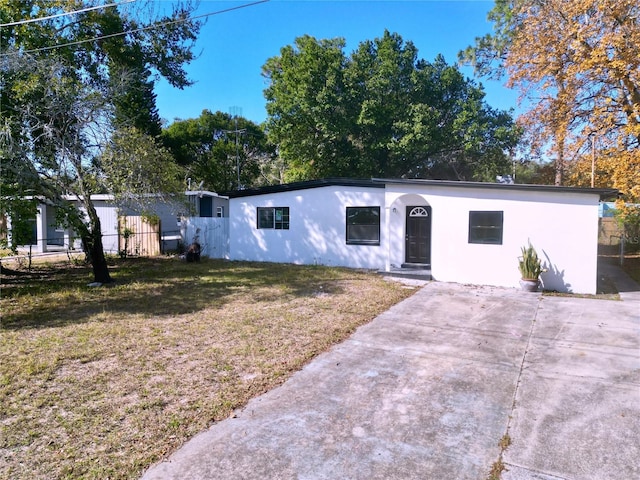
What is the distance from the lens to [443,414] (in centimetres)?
357

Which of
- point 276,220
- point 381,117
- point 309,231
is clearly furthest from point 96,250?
point 381,117

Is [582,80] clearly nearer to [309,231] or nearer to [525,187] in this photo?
[525,187]

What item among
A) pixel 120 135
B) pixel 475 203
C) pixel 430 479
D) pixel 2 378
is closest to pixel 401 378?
pixel 430 479

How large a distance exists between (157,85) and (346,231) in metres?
13.4

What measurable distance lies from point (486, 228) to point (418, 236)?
219cm

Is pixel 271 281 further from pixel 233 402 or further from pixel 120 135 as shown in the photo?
pixel 233 402

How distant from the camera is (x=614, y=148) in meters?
11.9

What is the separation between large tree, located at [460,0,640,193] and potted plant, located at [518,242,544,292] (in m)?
3.95

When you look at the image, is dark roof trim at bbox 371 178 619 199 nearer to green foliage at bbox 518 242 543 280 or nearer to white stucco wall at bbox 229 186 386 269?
green foliage at bbox 518 242 543 280

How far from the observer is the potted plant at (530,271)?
9227 mm

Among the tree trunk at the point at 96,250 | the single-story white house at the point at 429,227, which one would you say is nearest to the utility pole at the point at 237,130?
the single-story white house at the point at 429,227


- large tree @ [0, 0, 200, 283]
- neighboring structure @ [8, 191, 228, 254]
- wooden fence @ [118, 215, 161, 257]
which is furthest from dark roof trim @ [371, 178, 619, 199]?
wooden fence @ [118, 215, 161, 257]

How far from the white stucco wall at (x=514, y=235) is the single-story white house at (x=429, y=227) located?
0.07 ft

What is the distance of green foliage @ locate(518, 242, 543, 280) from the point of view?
9.23 metres
